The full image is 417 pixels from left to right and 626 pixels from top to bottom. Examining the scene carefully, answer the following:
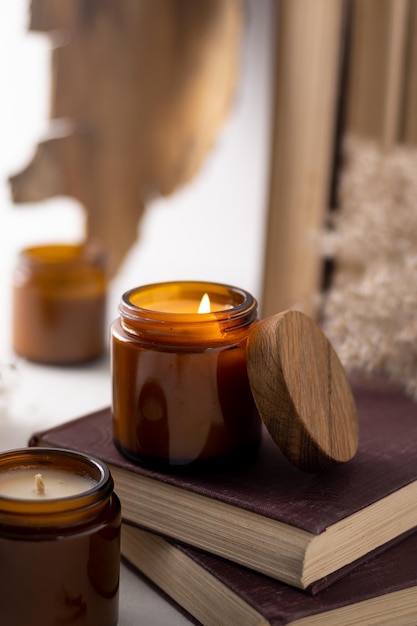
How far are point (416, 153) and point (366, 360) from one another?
412 millimetres

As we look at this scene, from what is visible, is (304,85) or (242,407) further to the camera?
(304,85)

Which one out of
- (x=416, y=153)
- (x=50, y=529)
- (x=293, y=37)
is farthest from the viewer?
(x=293, y=37)

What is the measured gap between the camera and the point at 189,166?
163 cm

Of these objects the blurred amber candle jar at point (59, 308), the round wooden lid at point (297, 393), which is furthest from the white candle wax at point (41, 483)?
the blurred amber candle jar at point (59, 308)

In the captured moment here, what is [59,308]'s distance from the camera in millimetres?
1235

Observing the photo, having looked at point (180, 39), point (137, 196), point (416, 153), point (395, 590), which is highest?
point (180, 39)

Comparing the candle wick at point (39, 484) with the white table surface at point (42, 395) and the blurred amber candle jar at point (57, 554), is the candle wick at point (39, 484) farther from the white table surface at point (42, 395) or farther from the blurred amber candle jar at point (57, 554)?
the white table surface at point (42, 395)

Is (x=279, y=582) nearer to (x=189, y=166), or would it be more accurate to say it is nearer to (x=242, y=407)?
(x=242, y=407)

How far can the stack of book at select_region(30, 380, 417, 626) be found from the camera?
0.73m

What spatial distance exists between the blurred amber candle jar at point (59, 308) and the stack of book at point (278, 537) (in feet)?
1.29

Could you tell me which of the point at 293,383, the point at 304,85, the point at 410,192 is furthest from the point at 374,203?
the point at 293,383

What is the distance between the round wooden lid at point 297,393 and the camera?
76 centimetres

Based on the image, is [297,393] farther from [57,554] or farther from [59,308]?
[59,308]

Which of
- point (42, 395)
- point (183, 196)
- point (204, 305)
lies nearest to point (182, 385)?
point (204, 305)
